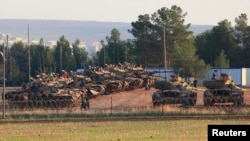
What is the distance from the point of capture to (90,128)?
101 feet

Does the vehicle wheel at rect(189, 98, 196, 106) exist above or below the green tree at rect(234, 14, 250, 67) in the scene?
below

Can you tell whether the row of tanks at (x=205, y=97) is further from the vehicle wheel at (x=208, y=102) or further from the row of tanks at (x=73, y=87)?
the row of tanks at (x=73, y=87)

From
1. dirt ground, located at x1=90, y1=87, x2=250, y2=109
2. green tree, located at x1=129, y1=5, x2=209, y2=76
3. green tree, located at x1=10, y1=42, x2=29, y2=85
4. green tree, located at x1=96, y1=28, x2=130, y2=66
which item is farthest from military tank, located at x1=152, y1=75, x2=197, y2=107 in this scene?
green tree, located at x1=10, y1=42, x2=29, y2=85

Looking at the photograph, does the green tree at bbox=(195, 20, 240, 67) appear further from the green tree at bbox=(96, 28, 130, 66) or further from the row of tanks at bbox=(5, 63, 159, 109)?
the row of tanks at bbox=(5, 63, 159, 109)

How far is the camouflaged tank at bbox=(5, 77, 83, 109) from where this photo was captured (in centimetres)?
4928

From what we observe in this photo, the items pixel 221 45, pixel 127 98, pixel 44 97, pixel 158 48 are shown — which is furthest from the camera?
pixel 221 45

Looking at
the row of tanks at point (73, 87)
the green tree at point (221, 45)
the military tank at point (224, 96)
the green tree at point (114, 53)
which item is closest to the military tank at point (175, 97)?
the military tank at point (224, 96)

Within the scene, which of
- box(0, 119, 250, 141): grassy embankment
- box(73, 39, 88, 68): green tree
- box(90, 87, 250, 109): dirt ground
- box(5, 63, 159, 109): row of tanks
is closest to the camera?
box(0, 119, 250, 141): grassy embankment

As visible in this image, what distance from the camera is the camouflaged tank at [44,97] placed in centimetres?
4928

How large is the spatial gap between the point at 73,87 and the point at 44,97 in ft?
33.0

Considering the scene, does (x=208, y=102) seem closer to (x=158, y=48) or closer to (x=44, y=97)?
(x=44, y=97)

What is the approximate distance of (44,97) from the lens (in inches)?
2026

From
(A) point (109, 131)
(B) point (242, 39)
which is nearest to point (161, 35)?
(B) point (242, 39)

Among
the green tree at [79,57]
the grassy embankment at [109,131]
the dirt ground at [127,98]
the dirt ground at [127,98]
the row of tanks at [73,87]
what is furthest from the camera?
the green tree at [79,57]
